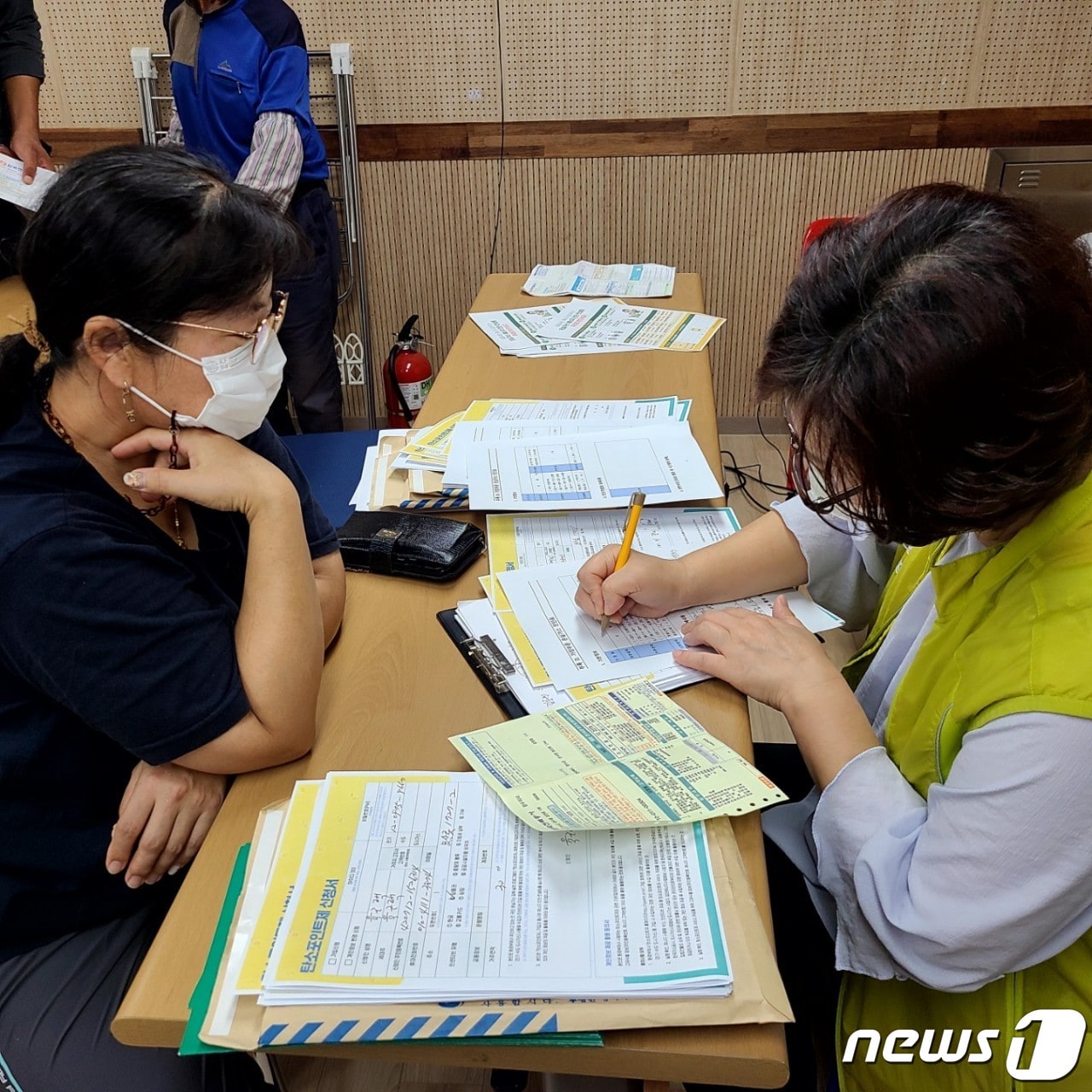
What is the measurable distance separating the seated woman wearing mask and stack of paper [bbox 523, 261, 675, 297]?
1.31 metres

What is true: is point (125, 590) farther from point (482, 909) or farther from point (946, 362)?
point (946, 362)

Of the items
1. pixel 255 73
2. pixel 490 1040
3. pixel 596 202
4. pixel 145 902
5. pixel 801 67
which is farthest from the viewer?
pixel 596 202

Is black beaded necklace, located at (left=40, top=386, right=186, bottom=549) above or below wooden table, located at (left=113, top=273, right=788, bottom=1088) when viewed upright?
above

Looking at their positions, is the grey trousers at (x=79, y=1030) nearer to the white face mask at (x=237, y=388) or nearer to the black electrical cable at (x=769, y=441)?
the white face mask at (x=237, y=388)

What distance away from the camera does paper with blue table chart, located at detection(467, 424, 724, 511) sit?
4.29ft

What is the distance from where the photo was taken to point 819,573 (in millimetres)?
1184

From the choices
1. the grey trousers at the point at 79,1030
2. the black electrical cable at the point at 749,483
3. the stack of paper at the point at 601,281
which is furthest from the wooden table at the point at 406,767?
the black electrical cable at the point at 749,483

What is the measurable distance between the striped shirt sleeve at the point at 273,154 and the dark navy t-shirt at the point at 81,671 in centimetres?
207

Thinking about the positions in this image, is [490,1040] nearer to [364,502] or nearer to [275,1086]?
[275,1086]

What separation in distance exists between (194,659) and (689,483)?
0.75m

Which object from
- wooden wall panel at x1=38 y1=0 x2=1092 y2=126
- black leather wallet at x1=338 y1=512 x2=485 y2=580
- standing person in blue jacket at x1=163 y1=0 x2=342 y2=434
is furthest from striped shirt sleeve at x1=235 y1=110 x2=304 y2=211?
black leather wallet at x1=338 y1=512 x2=485 y2=580

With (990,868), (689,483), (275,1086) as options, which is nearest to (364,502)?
(689,483)

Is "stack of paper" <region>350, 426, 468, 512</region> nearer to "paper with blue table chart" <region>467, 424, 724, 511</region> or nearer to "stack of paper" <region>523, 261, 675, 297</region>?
"paper with blue table chart" <region>467, 424, 724, 511</region>

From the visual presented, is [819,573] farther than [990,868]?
Yes
